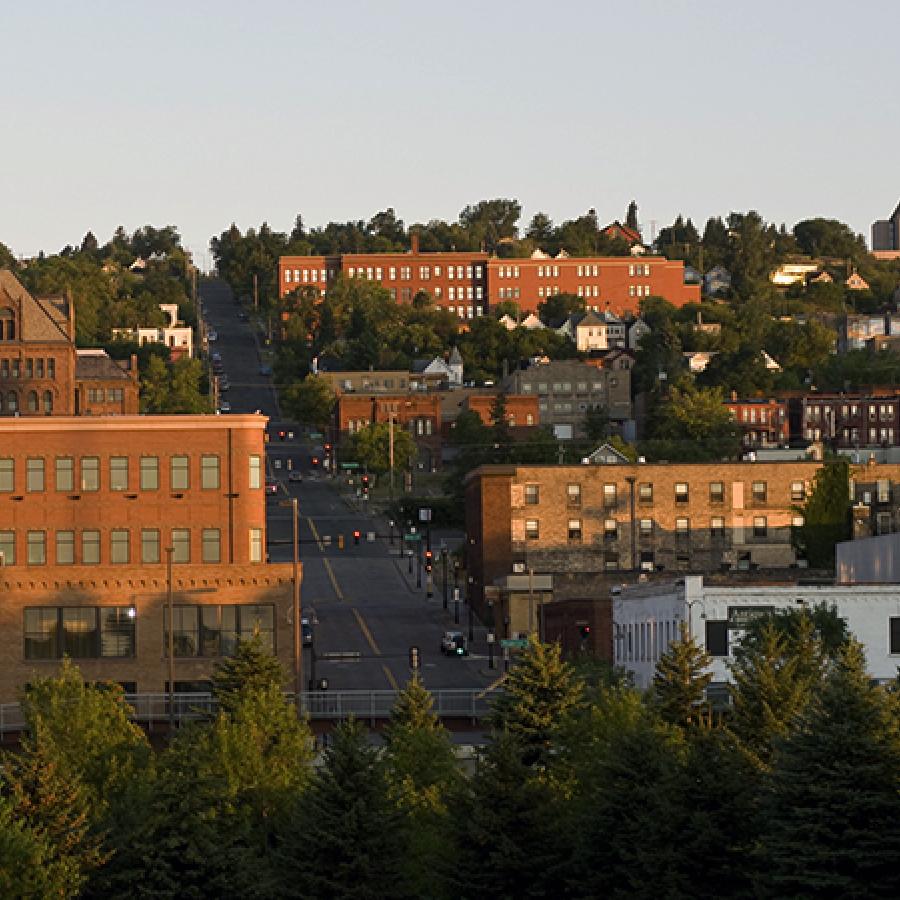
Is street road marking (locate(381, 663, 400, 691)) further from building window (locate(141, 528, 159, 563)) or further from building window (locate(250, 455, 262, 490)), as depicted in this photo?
building window (locate(141, 528, 159, 563))

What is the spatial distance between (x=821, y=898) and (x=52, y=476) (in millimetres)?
76002

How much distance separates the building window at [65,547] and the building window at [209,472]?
21.2 feet

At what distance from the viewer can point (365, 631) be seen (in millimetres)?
166750

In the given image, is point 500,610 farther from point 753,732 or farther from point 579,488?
point 753,732

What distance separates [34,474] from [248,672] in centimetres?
3718

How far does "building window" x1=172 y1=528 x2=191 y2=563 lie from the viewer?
454 feet

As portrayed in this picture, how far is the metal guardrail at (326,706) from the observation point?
113750 mm

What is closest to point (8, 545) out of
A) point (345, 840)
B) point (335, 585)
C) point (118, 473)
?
point (118, 473)

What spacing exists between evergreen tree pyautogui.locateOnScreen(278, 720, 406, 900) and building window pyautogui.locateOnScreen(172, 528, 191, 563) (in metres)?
59.2

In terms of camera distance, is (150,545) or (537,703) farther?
(150,545)

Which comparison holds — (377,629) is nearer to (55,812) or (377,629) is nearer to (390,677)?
(390,677)

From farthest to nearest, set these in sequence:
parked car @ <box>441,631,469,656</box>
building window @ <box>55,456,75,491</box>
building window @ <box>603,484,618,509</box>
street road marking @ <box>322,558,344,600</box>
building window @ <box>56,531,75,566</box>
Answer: building window @ <box>603,484,618,509</box> < street road marking @ <box>322,558,344,600</box> < parked car @ <box>441,631,469,656</box> < building window @ <box>55,456,75,491</box> < building window @ <box>56,531,75,566</box>

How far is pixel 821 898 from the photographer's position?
2680 inches

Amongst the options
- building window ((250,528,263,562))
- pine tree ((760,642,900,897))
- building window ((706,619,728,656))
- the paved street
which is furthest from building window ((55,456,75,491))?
pine tree ((760,642,900,897))
